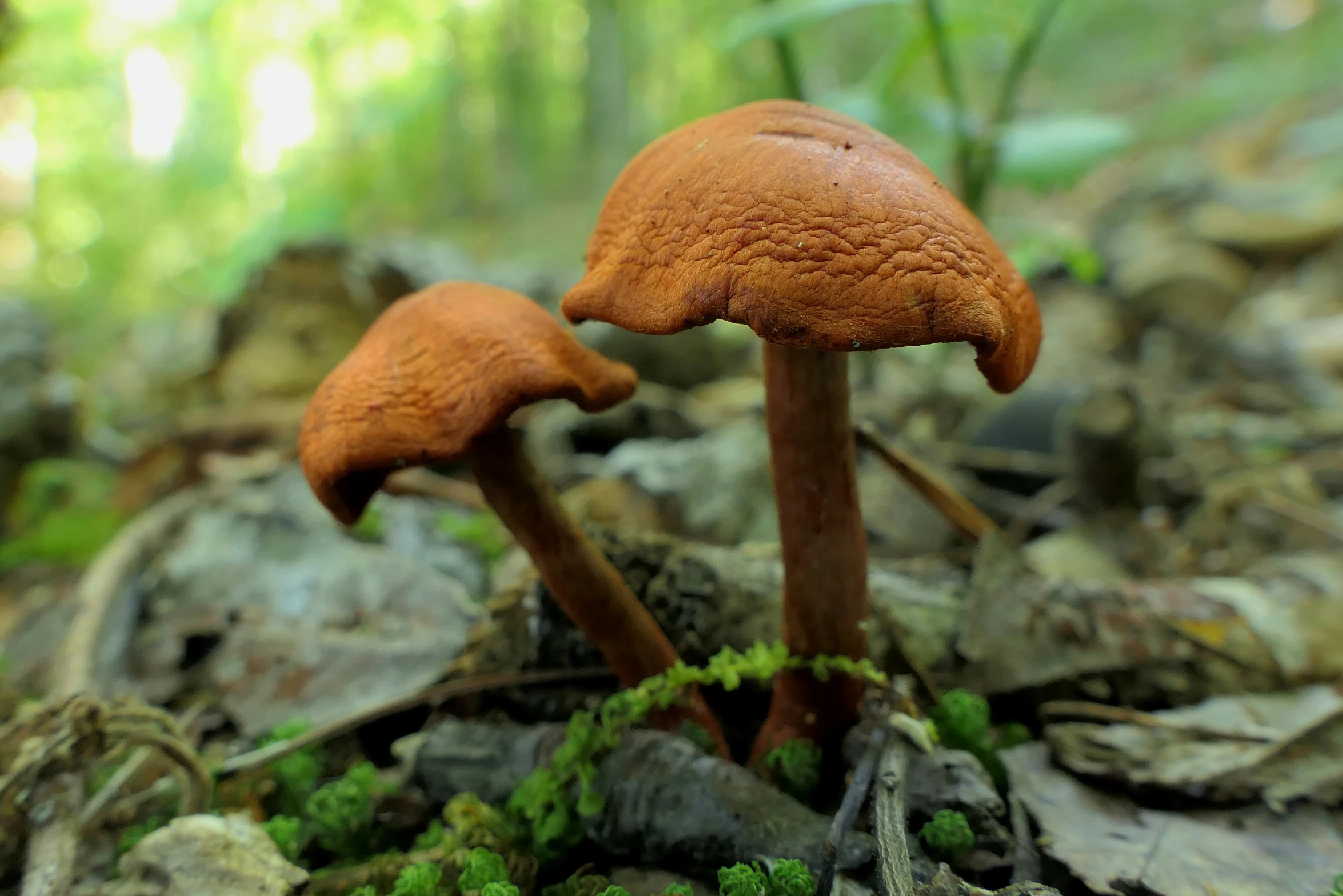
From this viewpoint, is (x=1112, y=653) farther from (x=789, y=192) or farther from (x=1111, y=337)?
(x=1111, y=337)

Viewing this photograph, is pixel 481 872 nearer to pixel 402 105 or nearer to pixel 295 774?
pixel 295 774

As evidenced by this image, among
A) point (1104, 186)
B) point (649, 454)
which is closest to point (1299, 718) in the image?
point (649, 454)

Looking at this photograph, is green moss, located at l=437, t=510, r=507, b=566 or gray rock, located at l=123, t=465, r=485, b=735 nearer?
gray rock, located at l=123, t=465, r=485, b=735

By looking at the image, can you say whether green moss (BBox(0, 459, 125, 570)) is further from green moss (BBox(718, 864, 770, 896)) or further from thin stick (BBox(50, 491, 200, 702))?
green moss (BBox(718, 864, 770, 896))

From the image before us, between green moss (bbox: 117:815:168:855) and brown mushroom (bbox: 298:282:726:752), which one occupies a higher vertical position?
brown mushroom (bbox: 298:282:726:752)

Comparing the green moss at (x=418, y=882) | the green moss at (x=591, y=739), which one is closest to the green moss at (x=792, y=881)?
the green moss at (x=591, y=739)

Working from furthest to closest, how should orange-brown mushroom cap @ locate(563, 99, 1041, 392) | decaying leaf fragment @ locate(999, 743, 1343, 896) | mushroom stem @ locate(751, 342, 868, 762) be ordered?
mushroom stem @ locate(751, 342, 868, 762) < decaying leaf fragment @ locate(999, 743, 1343, 896) < orange-brown mushroom cap @ locate(563, 99, 1041, 392)

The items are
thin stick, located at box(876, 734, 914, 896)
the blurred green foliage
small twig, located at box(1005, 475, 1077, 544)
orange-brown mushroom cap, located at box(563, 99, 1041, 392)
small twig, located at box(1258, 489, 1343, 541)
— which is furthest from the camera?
the blurred green foliage

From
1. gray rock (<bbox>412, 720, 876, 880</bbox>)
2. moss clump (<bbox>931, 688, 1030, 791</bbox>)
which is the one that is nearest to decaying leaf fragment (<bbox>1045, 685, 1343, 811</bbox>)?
moss clump (<bbox>931, 688, 1030, 791</bbox>)
